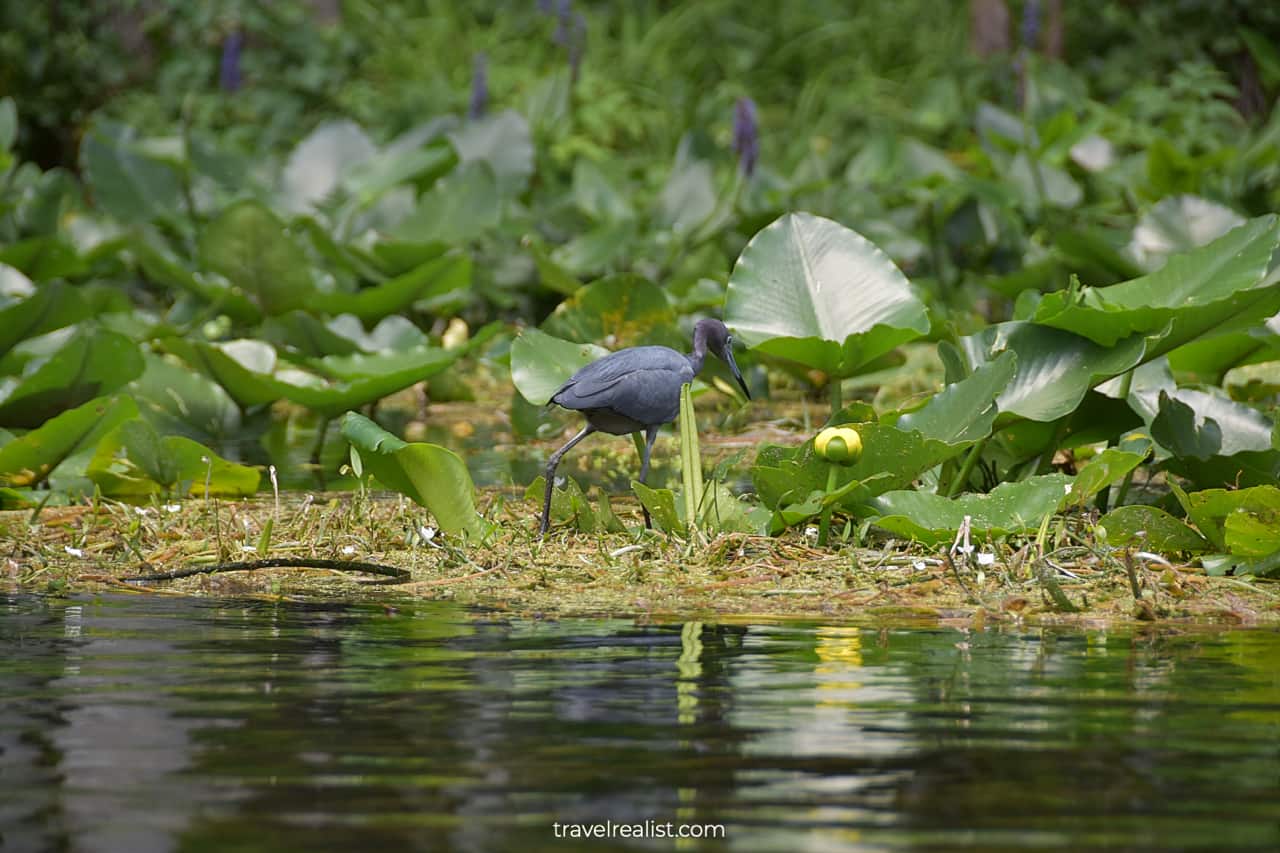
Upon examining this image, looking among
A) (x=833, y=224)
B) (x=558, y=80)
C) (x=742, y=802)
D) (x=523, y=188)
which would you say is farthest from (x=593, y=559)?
(x=558, y=80)

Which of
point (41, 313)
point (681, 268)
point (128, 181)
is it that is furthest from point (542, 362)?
point (128, 181)

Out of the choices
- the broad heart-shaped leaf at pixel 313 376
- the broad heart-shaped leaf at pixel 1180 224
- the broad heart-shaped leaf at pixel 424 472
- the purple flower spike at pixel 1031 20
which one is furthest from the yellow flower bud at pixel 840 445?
the purple flower spike at pixel 1031 20

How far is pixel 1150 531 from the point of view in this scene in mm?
3934

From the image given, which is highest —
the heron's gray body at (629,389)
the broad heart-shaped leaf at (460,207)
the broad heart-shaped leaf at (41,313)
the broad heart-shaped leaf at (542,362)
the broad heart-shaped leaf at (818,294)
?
the broad heart-shaped leaf at (460,207)

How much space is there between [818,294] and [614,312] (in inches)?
48.9

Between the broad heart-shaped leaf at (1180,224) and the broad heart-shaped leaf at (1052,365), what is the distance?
100 inches

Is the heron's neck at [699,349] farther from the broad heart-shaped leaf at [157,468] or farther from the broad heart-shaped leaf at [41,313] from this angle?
the broad heart-shaped leaf at [41,313]

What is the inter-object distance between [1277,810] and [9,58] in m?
11.1

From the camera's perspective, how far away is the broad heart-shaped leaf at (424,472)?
3984 millimetres

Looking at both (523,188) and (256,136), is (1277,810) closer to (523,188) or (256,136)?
(523,188)

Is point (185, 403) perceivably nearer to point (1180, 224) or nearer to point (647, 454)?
point (647, 454)

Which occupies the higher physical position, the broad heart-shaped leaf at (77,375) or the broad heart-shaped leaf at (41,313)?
the broad heart-shaped leaf at (41,313)

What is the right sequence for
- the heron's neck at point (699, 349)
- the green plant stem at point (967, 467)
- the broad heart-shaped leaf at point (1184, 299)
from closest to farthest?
the broad heart-shaped leaf at point (1184, 299), the green plant stem at point (967, 467), the heron's neck at point (699, 349)

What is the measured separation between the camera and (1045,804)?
222cm
